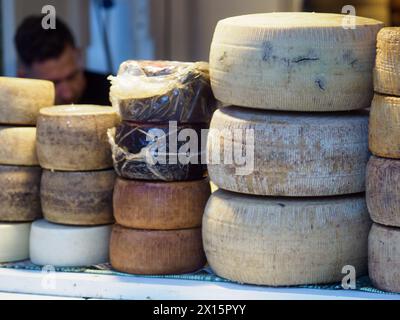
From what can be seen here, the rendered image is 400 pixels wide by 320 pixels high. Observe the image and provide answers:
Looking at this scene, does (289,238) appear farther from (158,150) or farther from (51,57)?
(51,57)

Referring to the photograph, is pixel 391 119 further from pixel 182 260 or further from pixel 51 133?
pixel 51 133

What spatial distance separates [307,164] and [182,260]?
434 mm

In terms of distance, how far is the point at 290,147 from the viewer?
2.16 meters

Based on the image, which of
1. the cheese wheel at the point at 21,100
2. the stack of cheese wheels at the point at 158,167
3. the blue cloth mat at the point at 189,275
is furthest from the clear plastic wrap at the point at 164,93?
the blue cloth mat at the point at 189,275

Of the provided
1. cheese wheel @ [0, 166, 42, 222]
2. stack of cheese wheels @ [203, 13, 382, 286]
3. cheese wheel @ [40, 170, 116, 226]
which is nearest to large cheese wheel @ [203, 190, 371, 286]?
stack of cheese wheels @ [203, 13, 382, 286]

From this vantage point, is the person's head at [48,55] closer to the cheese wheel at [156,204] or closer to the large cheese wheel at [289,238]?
the cheese wheel at [156,204]

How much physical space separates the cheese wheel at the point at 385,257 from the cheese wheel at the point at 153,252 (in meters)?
0.47

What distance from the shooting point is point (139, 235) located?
2.36m

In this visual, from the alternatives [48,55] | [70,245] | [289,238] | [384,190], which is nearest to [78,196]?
[70,245]

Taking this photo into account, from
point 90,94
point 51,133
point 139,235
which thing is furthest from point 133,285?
point 90,94

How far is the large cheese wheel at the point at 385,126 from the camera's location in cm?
212

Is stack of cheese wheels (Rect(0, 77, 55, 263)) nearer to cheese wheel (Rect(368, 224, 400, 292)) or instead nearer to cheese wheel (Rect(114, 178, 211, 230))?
cheese wheel (Rect(114, 178, 211, 230))

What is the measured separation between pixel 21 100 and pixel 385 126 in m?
0.98

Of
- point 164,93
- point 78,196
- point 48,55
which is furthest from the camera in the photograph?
point 48,55
